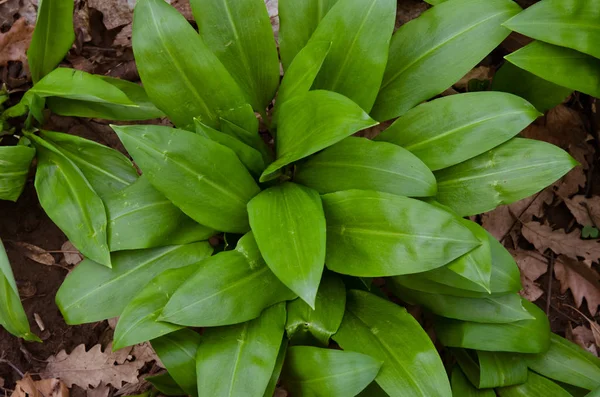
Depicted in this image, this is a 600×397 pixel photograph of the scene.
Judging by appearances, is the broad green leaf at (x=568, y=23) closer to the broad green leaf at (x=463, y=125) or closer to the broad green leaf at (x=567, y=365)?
the broad green leaf at (x=463, y=125)

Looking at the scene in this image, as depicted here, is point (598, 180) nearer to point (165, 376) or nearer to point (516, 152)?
point (516, 152)

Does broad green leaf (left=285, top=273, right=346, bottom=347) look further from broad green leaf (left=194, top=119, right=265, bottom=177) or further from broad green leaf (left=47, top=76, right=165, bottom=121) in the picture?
broad green leaf (left=47, top=76, right=165, bottom=121)

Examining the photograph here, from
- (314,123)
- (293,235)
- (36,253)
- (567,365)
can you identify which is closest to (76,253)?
(36,253)

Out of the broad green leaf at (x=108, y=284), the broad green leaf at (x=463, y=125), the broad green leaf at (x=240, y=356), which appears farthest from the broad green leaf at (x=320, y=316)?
the broad green leaf at (x=463, y=125)

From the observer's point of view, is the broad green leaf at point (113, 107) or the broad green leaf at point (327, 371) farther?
the broad green leaf at point (113, 107)

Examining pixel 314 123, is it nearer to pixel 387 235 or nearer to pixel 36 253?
pixel 387 235
